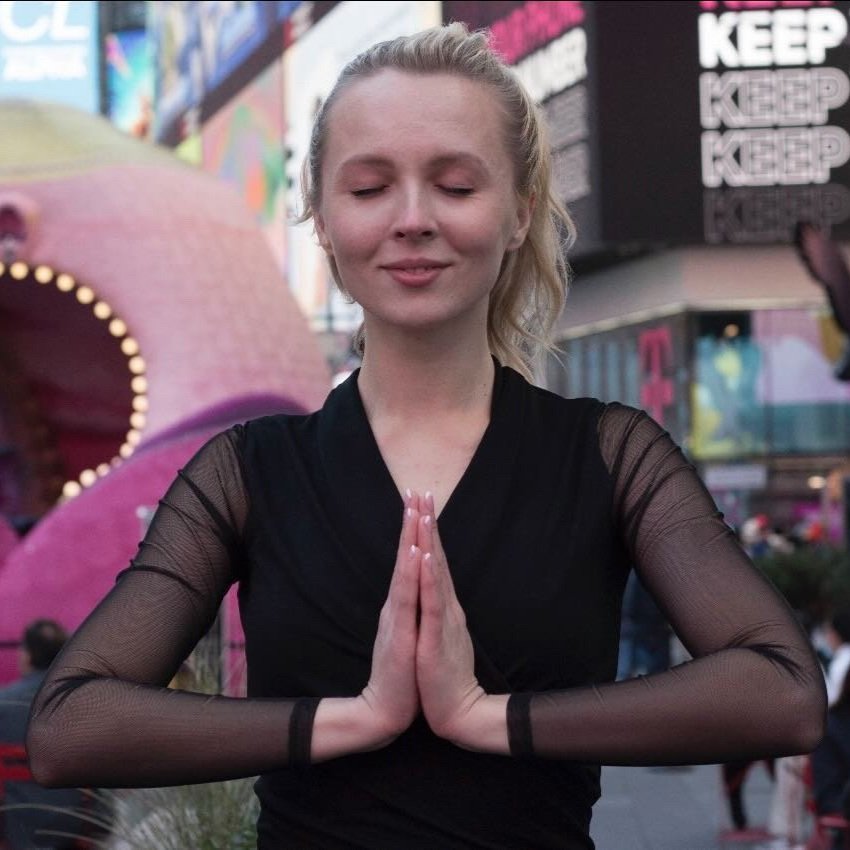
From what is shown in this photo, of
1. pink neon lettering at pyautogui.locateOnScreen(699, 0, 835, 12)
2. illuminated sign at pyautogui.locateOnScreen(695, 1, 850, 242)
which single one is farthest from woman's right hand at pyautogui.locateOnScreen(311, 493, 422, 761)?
illuminated sign at pyautogui.locateOnScreen(695, 1, 850, 242)

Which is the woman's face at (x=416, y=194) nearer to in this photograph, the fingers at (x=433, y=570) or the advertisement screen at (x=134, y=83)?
the fingers at (x=433, y=570)

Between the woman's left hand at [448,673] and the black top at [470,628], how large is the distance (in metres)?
0.03

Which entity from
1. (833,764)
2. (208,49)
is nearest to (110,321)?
(208,49)

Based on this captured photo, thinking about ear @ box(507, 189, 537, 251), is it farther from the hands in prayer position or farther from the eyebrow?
the hands in prayer position

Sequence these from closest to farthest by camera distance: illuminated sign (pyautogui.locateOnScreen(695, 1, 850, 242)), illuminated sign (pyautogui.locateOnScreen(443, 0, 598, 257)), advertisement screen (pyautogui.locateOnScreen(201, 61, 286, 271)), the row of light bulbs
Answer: the row of light bulbs, illuminated sign (pyautogui.locateOnScreen(695, 1, 850, 242)), illuminated sign (pyautogui.locateOnScreen(443, 0, 598, 257)), advertisement screen (pyautogui.locateOnScreen(201, 61, 286, 271))

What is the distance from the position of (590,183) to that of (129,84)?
14875mm

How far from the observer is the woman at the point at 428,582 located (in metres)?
1.66

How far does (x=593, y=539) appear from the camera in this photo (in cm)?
177

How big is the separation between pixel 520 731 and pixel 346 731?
166 mm

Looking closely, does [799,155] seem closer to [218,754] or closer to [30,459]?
[30,459]

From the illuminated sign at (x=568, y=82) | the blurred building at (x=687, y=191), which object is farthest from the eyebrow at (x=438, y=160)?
the illuminated sign at (x=568, y=82)

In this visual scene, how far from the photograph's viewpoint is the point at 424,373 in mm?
1845

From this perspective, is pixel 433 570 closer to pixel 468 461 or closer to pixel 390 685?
pixel 390 685

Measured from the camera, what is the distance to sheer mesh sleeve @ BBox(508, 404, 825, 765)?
5.43ft
